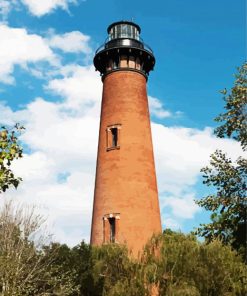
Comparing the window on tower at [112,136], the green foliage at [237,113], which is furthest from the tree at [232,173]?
the window on tower at [112,136]

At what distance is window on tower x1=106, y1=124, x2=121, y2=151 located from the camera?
2575 centimetres

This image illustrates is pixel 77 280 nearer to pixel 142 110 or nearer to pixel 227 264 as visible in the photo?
pixel 227 264

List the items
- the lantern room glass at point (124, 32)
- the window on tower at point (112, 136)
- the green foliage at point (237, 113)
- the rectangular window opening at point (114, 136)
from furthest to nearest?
the lantern room glass at point (124, 32), the rectangular window opening at point (114, 136), the window on tower at point (112, 136), the green foliage at point (237, 113)

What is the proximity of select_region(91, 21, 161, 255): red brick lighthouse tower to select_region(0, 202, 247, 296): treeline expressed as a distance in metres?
2.22

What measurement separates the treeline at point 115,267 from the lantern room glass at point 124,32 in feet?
47.0

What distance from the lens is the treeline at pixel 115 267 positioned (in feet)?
58.9

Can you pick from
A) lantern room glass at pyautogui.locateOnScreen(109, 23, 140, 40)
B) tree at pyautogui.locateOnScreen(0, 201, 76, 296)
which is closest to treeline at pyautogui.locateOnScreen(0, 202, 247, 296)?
tree at pyautogui.locateOnScreen(0, 201, 76, 296)

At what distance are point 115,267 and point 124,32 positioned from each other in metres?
16.3

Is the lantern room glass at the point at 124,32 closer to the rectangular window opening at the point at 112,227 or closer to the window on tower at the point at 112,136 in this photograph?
the window on tower at the point at 112,136

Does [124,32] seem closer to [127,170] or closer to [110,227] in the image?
[127,170]

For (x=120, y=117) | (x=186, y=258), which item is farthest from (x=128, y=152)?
(x=186, y=258)

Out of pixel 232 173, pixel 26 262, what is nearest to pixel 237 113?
pixel 232 173

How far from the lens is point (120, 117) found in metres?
26.1

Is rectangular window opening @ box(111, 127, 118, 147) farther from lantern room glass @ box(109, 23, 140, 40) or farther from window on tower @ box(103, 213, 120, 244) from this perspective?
lantern room glass @ box(109, 23, 140, 40)
